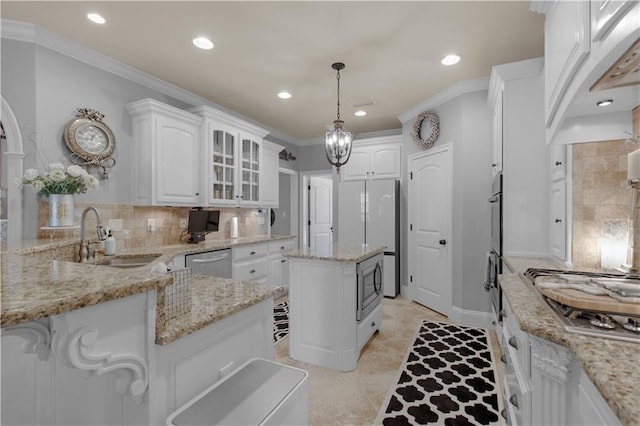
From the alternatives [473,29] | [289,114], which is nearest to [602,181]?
[473,29]

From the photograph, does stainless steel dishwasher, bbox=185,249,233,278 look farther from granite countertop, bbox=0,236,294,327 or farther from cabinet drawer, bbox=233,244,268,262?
granite countertop, bbox=0,236,294,327

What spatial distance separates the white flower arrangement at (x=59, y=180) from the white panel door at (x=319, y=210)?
159 inches

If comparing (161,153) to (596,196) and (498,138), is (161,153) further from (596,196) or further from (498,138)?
(596,196)

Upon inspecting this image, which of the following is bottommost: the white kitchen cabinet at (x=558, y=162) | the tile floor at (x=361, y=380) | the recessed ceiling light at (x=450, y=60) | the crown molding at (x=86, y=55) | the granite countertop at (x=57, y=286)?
the tile floor at (x=361, y=380)

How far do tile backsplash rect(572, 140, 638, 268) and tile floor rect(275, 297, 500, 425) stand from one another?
1.21 metres

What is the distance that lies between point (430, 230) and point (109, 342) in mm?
3804

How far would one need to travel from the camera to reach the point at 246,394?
1012 mm

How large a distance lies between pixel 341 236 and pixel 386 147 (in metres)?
1.58

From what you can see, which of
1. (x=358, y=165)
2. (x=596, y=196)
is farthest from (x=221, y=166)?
(x=596, y=196)

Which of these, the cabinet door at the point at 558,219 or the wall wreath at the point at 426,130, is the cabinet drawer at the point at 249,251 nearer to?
the wall wreath at the point at 426,130

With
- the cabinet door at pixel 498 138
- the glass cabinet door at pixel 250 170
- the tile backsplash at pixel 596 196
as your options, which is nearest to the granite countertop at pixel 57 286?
the tile backsplash at pixel 596 196

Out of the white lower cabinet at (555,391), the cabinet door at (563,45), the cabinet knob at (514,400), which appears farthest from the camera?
the cabinet knob at (514,400)

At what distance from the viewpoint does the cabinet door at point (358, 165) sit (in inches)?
194

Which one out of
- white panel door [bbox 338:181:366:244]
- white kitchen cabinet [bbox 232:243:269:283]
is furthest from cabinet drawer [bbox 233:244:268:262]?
white panel door [bbox 338:181:366:244]
